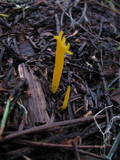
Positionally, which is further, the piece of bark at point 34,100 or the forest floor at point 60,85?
the piece of bark at point 34,100

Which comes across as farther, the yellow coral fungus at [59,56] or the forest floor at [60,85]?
the yellow coral fungus at [59,56]

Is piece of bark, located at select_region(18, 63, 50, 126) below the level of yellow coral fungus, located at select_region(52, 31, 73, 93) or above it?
below

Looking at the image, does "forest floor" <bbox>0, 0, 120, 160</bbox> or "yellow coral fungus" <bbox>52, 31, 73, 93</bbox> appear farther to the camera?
"yellow coral fungus" <bbox>52, 31, 73, 93</bbox>

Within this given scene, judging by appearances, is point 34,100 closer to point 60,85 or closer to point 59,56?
point 60,85

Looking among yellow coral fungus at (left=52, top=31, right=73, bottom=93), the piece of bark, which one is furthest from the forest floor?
yellow coral fungus at (left=52, top=31, right=73, bottom=93)

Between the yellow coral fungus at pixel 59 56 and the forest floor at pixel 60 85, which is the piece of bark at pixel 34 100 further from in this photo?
the yellow coral fungus at pixel 59 56

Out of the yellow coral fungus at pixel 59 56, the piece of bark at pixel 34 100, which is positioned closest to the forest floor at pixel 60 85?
the piece of bark at pixel 34 100

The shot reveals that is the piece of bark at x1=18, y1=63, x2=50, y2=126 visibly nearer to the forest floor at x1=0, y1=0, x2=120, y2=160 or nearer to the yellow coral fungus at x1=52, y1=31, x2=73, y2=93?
the forest floor at x1=0, y1=0, x2=120, y2=160

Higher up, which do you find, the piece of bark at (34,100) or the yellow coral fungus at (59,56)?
the yellow coral fungus at (59,56)

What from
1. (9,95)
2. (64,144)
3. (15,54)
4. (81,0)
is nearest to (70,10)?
(81,0)

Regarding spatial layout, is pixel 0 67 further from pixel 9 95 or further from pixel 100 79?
pixel 100 79
